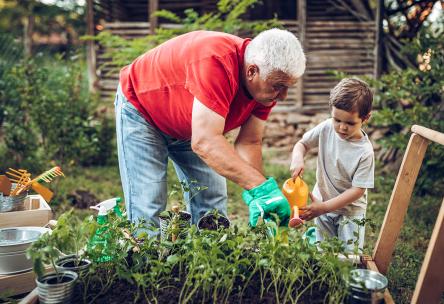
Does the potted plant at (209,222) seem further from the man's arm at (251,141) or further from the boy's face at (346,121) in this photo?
the boy's face at (346,121)

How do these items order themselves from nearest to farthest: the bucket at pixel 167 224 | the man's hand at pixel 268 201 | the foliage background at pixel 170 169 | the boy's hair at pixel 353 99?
the man's hand at pixel 268 201 → the bucket at pixel 167 224 → the boy's hair at pixel 353 99 → the foliage background at pixel 170 169

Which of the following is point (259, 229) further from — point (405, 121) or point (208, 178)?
point (405, 121)

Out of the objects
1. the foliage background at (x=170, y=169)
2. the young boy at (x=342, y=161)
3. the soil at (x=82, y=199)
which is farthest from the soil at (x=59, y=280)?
the soil at (x=82, y=199)

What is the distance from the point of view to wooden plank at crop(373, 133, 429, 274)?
194cm

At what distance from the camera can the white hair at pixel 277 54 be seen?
1864mm

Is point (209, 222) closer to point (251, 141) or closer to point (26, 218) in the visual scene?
point (251, 141)

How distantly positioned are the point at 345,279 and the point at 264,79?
3.05 ft

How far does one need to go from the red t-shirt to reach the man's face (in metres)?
0.08

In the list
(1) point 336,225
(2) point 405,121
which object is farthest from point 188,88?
(2) point 405,121

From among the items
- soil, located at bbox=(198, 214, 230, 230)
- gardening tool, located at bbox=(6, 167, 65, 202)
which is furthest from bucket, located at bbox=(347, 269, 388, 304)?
gardening tool, located at bbox=(6, 167, 65, 202)

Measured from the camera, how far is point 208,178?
257cm

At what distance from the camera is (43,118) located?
482 cm

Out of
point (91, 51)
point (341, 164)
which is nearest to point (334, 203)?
point (341, 164)

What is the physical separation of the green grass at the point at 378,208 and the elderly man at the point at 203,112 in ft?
0.95
